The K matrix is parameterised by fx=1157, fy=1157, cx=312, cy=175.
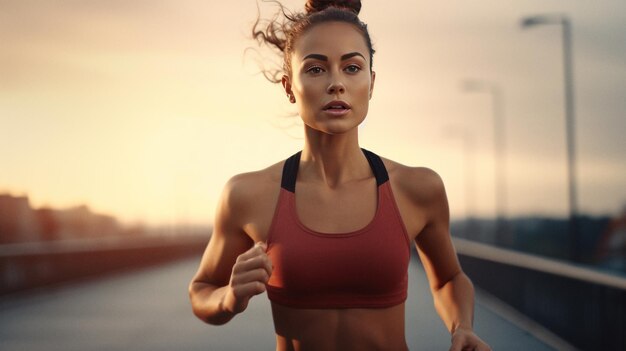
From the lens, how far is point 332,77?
10.9ft

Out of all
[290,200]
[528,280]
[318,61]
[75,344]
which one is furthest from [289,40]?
[528,280]

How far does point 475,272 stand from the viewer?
24.3 metres

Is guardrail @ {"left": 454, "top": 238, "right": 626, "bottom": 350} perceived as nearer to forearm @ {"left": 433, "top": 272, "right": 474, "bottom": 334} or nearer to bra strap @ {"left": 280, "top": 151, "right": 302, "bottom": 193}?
forearm @ {"left": 433, "top": 272, "right": 474, "bottom": 334}

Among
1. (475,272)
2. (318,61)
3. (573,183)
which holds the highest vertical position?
(318,61)

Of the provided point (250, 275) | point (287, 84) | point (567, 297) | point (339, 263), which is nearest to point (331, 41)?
point (287, 84)

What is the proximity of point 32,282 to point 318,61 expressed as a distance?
67.4 feet

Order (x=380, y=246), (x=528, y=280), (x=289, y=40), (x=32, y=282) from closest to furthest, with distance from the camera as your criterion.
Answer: (x=380, y=246), (x=289, y=40), (x=528, y=280), (x=32, y=282)

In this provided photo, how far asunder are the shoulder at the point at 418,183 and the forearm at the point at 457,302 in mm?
296

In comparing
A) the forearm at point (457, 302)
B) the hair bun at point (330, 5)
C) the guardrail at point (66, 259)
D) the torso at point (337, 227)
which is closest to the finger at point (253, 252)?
the torso at point (337, 227)

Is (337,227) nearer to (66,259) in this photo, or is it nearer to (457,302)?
(457,302)

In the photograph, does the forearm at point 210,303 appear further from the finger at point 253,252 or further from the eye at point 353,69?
the eye at point 353,69

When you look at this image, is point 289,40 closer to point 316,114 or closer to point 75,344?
point 316,114

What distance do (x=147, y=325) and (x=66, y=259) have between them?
1041 centimetres

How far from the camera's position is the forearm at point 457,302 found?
3592mm
